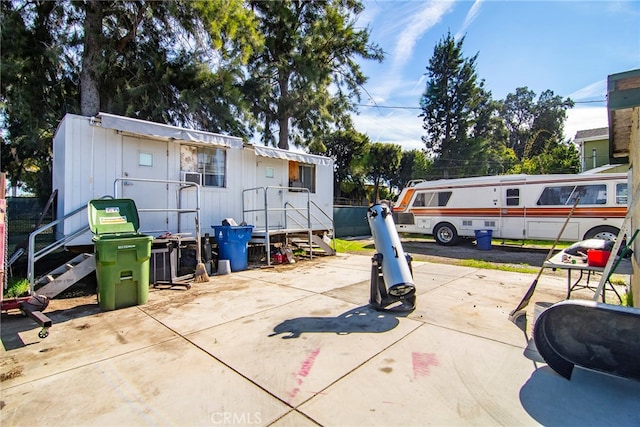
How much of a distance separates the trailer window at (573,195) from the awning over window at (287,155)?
6.67 metres

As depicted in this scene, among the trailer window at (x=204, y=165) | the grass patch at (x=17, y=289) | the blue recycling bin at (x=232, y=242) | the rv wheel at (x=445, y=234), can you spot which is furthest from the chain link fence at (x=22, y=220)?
the rv wheel at (x=445, y=234)

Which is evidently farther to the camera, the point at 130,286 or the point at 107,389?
the point at 130,286

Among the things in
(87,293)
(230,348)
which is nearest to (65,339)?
(230,348)

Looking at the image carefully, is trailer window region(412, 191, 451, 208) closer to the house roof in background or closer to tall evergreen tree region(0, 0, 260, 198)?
tall evergreen tree region(0, 0, 260, 198)

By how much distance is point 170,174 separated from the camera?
654 centimetres

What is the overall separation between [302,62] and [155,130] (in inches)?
410

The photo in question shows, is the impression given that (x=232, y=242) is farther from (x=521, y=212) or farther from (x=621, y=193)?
(x=621, y=193)

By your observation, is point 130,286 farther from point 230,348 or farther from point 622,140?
point 622,140

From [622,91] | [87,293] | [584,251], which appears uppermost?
[622,91]

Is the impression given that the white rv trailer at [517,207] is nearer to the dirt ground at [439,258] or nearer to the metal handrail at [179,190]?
the dirt ground at [439,258]

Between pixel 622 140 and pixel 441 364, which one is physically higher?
pixel 622 140

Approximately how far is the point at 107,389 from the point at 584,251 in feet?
19.0

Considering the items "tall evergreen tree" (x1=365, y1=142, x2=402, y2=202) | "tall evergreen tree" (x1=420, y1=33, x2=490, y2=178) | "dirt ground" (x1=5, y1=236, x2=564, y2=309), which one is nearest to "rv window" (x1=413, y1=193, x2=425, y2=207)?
"dirt ground" (x1=5, y1=236, x2=564, y2=309)

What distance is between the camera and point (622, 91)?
225 cm
